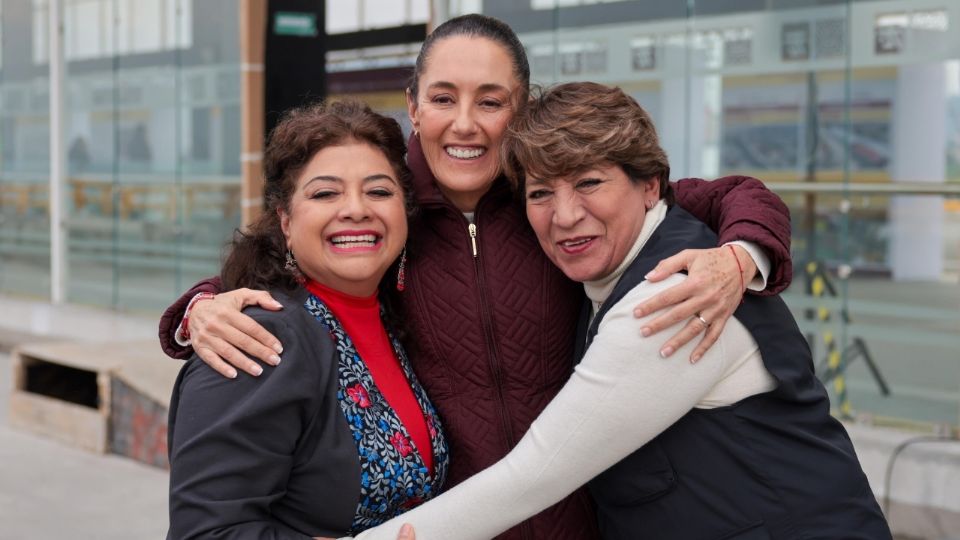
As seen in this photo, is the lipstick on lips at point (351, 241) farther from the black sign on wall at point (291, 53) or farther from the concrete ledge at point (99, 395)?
the concrete ledge at point (99, 395)

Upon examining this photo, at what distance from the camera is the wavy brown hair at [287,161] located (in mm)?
2109

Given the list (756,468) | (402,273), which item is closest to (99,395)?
(402,273)

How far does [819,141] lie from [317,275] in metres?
4.85

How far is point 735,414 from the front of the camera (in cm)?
188

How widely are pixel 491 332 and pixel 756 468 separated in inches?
24.7

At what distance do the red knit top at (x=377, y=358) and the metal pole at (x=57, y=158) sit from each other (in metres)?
10.5

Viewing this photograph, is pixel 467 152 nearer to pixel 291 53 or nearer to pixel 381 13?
pixel 291 53

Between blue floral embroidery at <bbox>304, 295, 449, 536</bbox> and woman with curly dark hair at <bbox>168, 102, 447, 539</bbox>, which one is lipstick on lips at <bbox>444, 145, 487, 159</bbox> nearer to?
woman with curly dark hair at <bbox>168, 102, 447, 539</bbox>

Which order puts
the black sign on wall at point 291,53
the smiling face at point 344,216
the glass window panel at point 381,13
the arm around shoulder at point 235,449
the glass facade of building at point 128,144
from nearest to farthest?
the arm around shoulder at point 235,449 → the smiling face at point 344,216 → the black sign on wall at point 291,53 → the glass window panel at point 381,13 → the glass facade of building at point 128,144

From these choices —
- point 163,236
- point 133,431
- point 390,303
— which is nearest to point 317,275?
point 390,303

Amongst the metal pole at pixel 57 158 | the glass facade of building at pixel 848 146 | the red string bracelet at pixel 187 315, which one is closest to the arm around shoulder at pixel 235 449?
the red string bracelet at pixel 187 315

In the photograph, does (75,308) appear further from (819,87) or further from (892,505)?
(892,505)

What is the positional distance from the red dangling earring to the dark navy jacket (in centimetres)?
54

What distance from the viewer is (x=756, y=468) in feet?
6.19
